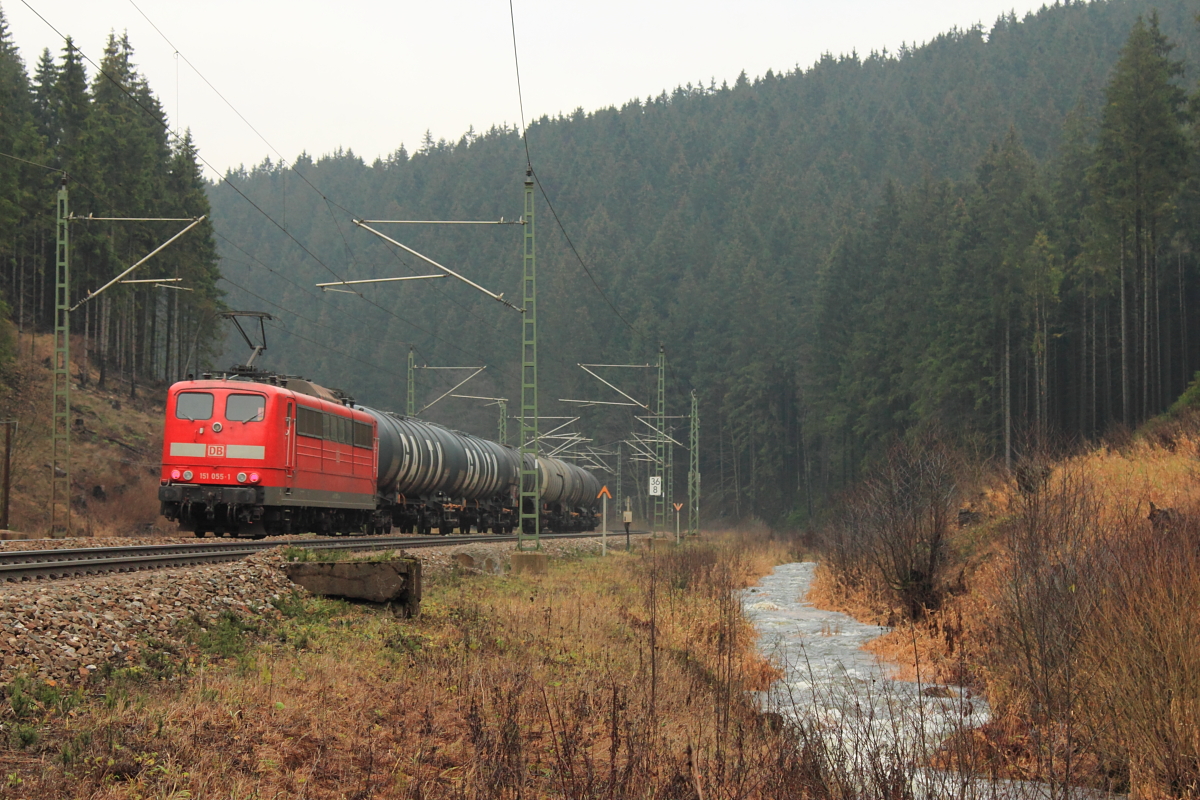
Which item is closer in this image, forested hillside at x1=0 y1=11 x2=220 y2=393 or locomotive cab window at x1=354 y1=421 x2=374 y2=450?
locomotive cab window at x1=354 y1=421 x2=374 y2=450

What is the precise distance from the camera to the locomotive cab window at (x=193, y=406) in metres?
22.5

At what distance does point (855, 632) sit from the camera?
67.3 ft

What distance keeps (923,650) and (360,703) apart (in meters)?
10.4

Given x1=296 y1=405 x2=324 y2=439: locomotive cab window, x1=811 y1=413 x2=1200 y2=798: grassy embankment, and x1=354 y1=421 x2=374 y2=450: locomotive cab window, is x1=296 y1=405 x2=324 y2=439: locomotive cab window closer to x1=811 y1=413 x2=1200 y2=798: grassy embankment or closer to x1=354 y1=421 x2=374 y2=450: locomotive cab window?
x1=354 y1=421 x2=374 y2=450: locomotive cab window

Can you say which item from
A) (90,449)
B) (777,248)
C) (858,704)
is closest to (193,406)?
(858,704)

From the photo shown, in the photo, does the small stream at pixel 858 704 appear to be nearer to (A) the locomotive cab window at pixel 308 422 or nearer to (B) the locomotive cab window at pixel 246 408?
(A) the locomotive cab window at pixel 308 422

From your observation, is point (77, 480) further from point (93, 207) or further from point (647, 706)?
point (647, 706)

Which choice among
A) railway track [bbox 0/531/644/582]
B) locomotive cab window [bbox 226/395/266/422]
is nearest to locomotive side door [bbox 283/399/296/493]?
locomotive cab window [bbox 226/395/266/422]

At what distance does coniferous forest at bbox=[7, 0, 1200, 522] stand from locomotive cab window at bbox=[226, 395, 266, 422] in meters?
7.45

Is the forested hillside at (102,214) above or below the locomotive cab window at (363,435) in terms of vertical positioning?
above

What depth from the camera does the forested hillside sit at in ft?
183

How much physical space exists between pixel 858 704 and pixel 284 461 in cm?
1715

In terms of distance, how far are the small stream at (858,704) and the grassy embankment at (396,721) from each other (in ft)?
1.24

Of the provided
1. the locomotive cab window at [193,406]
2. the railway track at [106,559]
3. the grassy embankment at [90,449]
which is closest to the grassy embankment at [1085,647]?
the railway track at [106,559]
